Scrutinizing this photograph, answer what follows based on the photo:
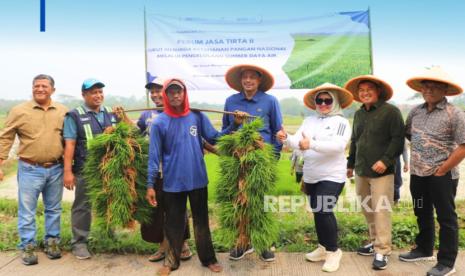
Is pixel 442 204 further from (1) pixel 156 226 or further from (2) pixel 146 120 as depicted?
(2) pixel 146 120

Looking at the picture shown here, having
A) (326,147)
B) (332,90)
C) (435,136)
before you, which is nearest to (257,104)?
(332,90)

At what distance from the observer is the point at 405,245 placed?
14.6ft

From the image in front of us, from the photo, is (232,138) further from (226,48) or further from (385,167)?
(226,48)

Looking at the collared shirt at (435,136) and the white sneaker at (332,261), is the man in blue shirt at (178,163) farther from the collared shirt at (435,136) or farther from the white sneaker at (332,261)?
the collared shirt at (435,136)

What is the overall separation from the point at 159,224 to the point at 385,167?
213cm

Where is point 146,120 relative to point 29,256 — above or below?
above

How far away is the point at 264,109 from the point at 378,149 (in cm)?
108

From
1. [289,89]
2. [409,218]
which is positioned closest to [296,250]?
[409,218]

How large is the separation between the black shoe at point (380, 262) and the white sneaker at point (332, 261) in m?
A: 0.31

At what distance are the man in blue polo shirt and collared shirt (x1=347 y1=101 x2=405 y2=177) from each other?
2.42 metres

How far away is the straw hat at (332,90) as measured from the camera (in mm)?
3742

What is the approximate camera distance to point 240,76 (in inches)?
165

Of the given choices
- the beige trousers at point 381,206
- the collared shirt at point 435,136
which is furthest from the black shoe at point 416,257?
the collared shirt at point 435,136

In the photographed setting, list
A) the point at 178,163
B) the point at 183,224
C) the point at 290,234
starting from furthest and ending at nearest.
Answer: the point at 290,234 < the point at 183,224 < the point at 178,163
